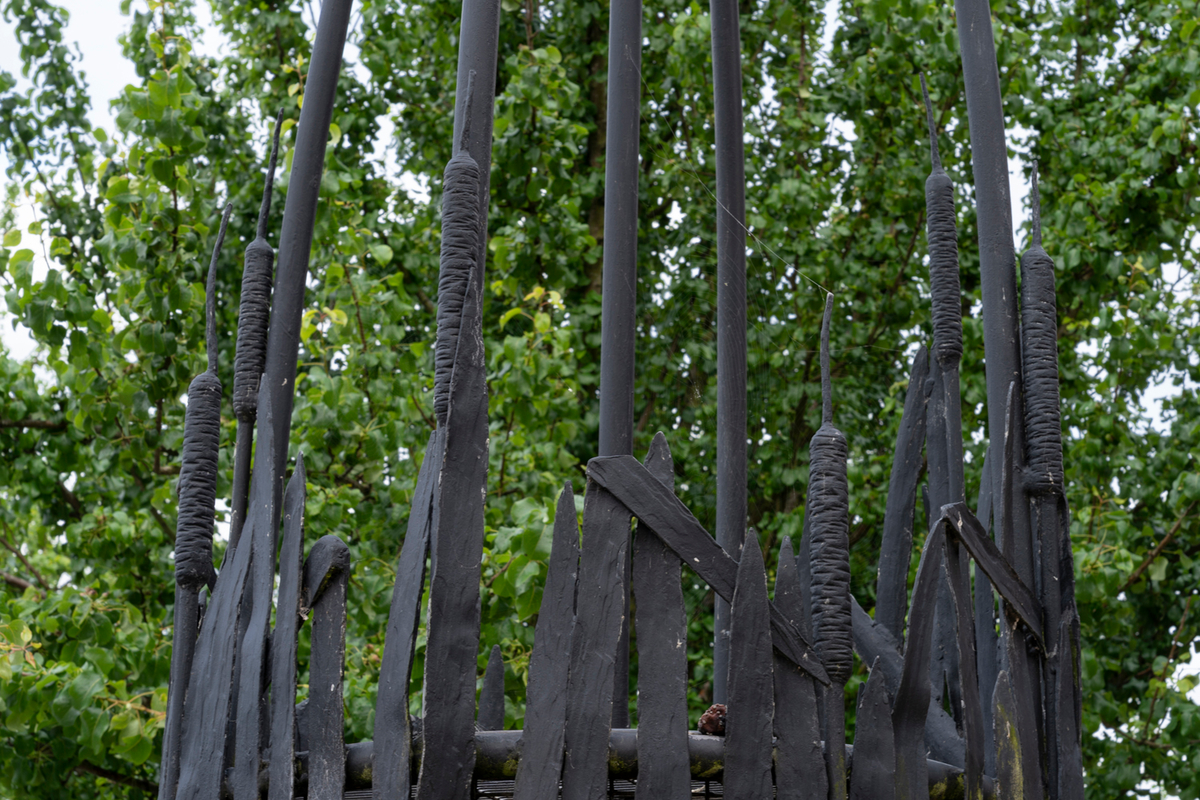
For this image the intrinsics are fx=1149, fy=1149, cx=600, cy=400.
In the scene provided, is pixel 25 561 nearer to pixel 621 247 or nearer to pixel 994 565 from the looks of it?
pixel 621 247

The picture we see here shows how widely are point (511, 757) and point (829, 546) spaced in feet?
1.00

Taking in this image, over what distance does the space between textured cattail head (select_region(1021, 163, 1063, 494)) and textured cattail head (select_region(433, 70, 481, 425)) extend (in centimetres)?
52

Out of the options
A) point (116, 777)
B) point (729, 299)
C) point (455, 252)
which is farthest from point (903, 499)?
point (116, 777)

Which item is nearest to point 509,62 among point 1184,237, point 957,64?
point 957,64

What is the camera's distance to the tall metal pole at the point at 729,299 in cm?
144

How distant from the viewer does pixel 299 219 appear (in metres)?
1.20

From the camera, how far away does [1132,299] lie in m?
3.99

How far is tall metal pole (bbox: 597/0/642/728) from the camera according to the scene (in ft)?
4.41

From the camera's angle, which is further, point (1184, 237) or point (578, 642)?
point (1184, 237)

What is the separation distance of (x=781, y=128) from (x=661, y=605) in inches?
153

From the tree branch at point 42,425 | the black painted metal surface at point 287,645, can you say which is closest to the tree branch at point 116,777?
the tree branch at point 42,425

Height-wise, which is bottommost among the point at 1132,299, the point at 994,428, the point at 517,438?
the point at 994,428

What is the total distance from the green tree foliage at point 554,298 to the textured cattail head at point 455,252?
1.49 m

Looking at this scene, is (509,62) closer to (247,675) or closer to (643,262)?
(643,262)
